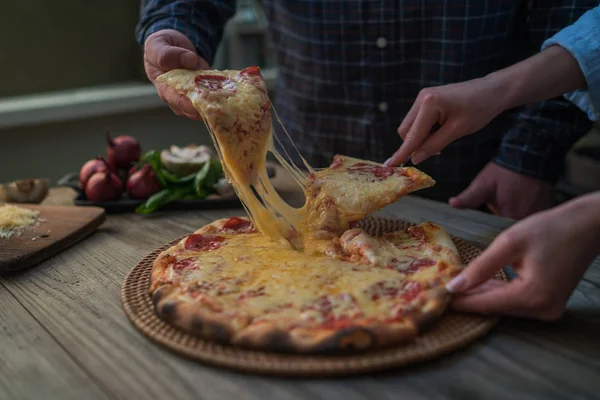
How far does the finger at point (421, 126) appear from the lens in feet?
7.48

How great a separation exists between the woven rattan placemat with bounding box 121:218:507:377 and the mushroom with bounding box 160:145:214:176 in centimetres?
140

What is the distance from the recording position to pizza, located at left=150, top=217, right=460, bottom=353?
65.3 inches

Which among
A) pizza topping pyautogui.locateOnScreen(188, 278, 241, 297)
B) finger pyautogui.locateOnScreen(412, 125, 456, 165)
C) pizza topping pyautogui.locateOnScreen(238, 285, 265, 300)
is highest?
finger pyautogui.locateOnScreen(412, 125, 456, 165)

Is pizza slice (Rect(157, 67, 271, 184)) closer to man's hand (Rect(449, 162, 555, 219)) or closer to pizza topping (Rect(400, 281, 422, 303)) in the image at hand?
pizza topping (Rect(400, 281, 422, 303))

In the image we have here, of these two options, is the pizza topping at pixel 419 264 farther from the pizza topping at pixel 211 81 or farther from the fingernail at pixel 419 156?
the pizza topping at pixel 211 81

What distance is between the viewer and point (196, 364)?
166 cm

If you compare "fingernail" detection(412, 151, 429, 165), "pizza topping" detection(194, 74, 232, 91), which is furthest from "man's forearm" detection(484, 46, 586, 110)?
"pizza topping" detection(194, 74, 232, 91)

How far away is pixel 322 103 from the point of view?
351 cm

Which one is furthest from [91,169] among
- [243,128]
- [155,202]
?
[243,128]

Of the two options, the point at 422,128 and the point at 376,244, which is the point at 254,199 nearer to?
the point at 376,244

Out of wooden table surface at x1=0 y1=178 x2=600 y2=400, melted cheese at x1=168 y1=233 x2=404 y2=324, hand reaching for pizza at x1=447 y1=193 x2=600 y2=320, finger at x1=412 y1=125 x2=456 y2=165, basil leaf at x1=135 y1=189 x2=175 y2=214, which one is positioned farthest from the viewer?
basil leaf at x1=135 y1=189 x2=175 y2=214

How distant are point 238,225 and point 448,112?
0.88 metres

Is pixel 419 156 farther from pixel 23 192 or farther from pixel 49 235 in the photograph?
pixel 23 192

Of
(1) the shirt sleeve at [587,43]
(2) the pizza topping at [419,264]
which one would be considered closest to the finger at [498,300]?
(2) the pizza topping at [419,264]
